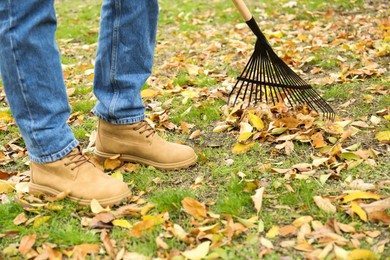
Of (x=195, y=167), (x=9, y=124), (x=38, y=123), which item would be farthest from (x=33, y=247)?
(x=9, y=124)

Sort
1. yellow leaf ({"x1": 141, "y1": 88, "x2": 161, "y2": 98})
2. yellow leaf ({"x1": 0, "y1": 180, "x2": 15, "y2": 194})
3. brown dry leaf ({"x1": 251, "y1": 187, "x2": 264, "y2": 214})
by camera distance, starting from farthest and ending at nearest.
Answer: yellow leaf ({"x1": 141, "y1": 88, "x2": 161, "y2": 98}) → yellow leaf ({"x1": 0, "y1": 180, "x2": 15, "y2": 194}) → brown dry leaf ({"x1": 251, "y1": 187, "x2": 264, "y2": 214})

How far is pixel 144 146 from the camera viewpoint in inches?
90.3

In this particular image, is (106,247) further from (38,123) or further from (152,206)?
(38,123)

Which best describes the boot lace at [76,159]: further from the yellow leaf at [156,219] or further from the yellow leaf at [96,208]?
the yellow leaf at [156,219]

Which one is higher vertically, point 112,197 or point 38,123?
point 38,123

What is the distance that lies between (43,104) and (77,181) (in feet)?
1.22

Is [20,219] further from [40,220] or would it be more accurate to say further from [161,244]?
[161,244]

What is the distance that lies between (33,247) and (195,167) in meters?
0.88

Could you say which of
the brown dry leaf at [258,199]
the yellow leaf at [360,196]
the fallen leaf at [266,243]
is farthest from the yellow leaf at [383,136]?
the fallen leaf at [266,243]

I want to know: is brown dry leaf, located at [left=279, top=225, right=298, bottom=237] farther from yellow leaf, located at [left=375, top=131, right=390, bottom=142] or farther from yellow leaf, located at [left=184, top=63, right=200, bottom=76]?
yellow leaf, located at [left=184, top=63, right=200, bottom=76]

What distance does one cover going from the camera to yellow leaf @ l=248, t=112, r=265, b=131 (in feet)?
8.67

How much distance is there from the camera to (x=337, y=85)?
10.7 ft

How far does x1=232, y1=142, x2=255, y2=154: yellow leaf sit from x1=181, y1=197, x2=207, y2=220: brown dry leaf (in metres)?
0.63

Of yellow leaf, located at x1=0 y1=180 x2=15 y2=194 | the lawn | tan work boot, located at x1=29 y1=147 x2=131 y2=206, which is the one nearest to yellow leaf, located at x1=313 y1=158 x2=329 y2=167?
the lawn
